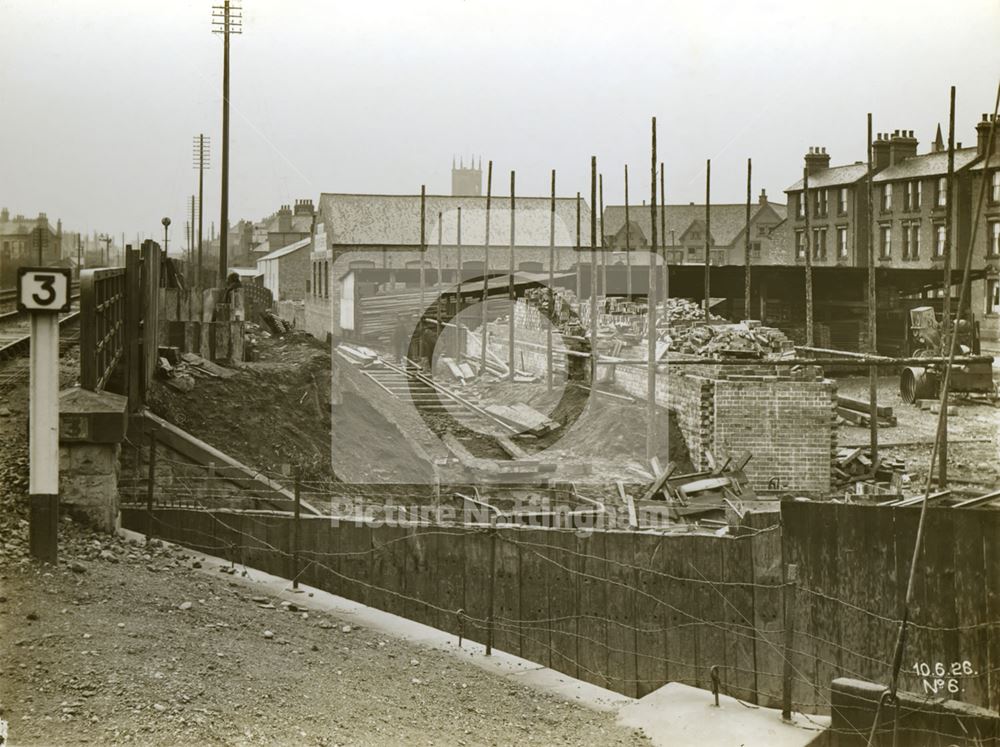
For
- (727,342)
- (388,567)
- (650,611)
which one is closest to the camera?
(650,611)

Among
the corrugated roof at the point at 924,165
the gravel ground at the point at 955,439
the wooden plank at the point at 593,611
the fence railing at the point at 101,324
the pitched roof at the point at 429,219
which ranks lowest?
the wooden plank at the point at 593,611

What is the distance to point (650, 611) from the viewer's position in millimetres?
8078

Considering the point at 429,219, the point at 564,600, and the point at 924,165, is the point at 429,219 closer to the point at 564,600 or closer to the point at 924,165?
the point at 924,165

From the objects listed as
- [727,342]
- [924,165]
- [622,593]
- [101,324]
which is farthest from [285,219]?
[622,593]

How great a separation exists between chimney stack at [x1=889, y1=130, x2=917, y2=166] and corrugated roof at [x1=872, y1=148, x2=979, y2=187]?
450mm

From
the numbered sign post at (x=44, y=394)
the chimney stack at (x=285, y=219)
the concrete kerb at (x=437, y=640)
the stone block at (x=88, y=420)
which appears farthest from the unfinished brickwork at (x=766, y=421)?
the chimney stack at (x=285, y=219)

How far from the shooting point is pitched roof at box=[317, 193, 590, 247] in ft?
107

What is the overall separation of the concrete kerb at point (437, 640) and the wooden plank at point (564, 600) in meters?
1.68

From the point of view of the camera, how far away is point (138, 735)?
164 inches

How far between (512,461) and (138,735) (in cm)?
1273

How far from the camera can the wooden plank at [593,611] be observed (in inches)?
320

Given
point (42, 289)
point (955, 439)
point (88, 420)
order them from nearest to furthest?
point (42, 289), point (88, 420), point (955, 439)

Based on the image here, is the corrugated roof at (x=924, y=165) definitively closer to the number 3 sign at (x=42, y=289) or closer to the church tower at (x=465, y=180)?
the church tower at (x=465, y=180)

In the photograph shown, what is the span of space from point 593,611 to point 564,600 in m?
0.26
